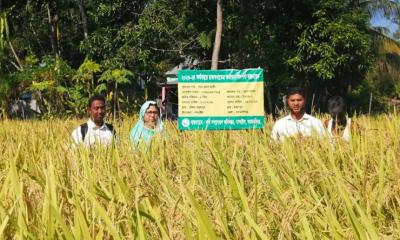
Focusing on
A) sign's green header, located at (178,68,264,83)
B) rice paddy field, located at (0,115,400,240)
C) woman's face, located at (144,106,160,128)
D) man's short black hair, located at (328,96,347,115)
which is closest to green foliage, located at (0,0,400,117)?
sign's green header, located at (178,68,264,83)

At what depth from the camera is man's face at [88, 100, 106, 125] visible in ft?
12.0

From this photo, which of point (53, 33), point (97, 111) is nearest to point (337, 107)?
point (97, 111)

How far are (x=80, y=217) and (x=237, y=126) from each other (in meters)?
3.27

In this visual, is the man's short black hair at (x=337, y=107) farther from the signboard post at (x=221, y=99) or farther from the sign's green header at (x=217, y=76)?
the sign's green header at (x=217, y=76)

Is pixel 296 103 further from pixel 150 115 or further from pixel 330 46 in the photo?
pixel 330 46

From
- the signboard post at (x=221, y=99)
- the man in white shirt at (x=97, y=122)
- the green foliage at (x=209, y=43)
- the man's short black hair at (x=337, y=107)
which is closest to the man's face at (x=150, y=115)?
the man in white shirt at (x=97, y=122)

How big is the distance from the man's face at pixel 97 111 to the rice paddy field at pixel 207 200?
117 cm

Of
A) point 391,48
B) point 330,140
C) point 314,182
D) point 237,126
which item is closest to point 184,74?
point 237,126

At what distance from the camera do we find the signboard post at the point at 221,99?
14.4 ft

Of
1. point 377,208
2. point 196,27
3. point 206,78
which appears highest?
point 196,27

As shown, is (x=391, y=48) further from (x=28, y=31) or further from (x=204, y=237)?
(x=204, y=237)

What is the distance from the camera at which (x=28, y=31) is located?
19422 millimetres

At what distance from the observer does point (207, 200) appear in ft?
4.83

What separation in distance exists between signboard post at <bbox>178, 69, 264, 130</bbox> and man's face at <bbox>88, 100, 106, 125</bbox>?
804mm
